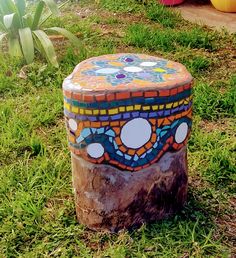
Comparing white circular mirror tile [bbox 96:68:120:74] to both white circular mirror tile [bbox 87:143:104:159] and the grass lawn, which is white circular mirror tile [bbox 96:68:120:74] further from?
the grass lawn

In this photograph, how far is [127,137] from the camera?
2334mm

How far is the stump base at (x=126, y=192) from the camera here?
7.98 ft

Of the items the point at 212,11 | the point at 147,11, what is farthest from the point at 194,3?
the point at 147,11

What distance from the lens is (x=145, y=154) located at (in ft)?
7.86

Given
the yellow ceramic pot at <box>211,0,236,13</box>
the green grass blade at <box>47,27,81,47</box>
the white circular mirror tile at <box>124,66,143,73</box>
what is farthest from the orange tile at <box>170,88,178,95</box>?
the yellow ceramic pot at <box>211,0,236,13</box>

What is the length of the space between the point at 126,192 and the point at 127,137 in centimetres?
29

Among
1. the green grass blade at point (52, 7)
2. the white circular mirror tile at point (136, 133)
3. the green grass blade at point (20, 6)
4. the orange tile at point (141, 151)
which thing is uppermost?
the white circular mirror tile at point (136, 133)

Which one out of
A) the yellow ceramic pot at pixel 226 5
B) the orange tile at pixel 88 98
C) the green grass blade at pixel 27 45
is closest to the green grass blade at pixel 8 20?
the green grass blade at pixel 27 45

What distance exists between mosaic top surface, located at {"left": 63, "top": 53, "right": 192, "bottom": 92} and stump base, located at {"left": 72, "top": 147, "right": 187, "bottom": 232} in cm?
35

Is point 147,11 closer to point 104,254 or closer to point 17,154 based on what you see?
point 17,154

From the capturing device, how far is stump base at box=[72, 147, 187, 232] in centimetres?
243

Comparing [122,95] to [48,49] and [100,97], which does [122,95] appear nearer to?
[100,97]

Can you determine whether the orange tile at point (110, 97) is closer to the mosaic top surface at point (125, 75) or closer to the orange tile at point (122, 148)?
→ the mosaic top surface at point (125, 75)

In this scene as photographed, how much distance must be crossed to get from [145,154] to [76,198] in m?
0.44
